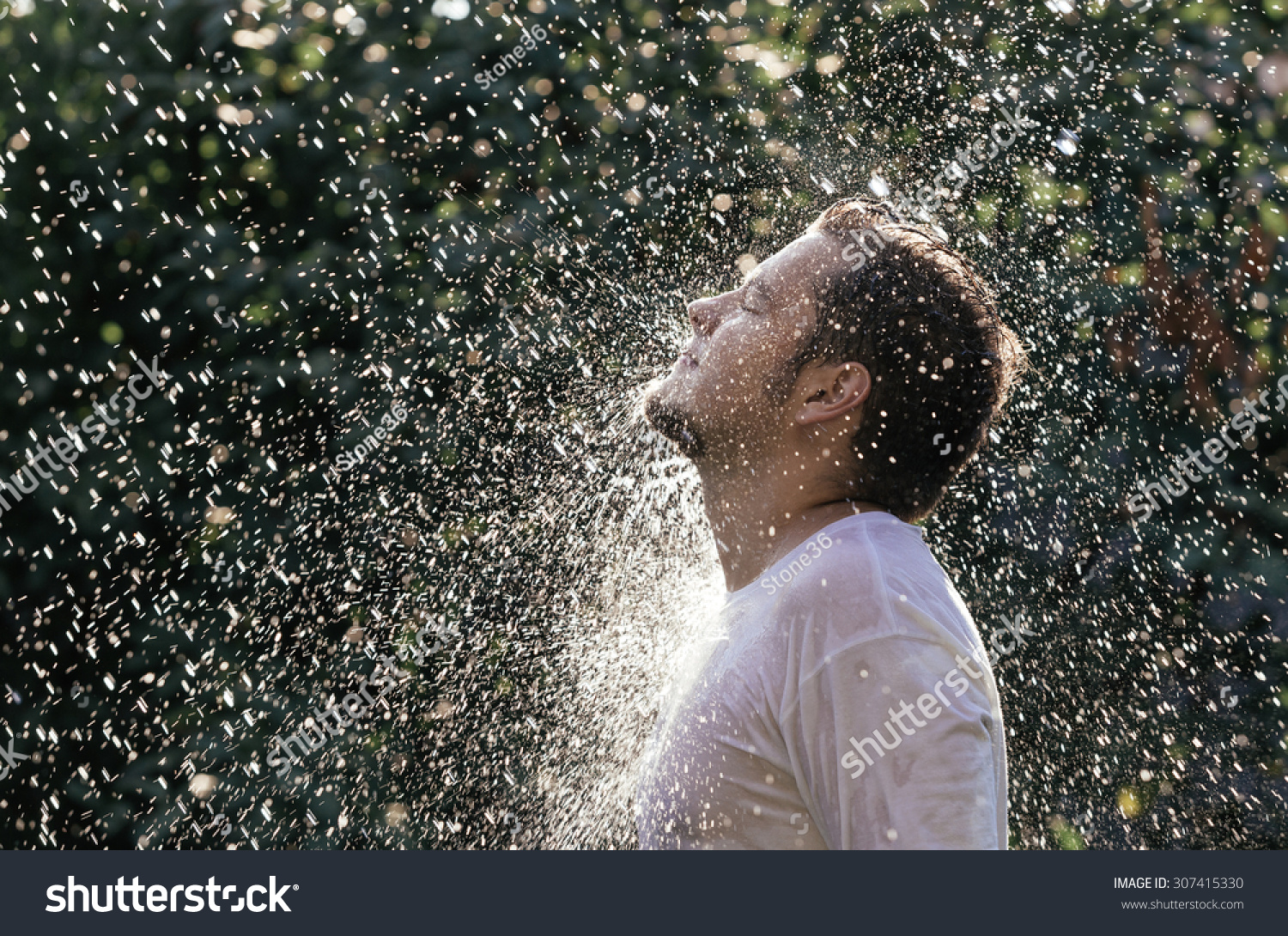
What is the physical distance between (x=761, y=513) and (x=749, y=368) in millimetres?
252

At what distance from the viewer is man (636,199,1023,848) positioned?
4.15 ft

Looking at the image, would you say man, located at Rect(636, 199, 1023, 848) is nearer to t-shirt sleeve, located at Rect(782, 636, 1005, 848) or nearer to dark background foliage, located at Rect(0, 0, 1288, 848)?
t-shirt sleeve, located at Rect(782, 636, 1005, 848)

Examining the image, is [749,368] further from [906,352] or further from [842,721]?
[842,721]

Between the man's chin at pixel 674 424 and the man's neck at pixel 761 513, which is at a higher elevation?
the man's chin at pixel 674 424

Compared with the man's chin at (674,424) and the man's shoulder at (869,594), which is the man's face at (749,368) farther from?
the man's shoulder at (869,594)

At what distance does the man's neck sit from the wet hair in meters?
0.07

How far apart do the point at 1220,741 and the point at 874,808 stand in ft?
6.25

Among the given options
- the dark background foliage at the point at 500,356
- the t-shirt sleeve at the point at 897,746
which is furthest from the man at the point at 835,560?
the dark background foliage at the point at 500,356

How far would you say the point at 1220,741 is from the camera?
2.66 meters

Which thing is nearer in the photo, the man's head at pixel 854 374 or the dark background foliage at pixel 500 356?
the man's head at pixel 854 374

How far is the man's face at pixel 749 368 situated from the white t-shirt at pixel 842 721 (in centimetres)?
29

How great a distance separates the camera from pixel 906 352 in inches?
67.8

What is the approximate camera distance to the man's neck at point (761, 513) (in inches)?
66.5

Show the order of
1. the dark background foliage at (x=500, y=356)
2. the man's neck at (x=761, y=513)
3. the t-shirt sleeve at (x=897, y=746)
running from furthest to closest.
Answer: the dark background foliage at (x=500, y=356)
the man's neck at (x=761, y=513)
the t-shirt sleeve at (x=897, y=746)
